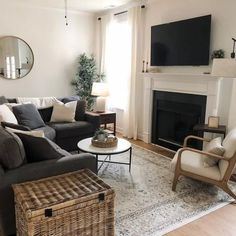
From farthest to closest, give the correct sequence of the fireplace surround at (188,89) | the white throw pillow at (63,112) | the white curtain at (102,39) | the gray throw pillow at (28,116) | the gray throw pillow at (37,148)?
the white curtain at (102,39)
the white throw pillow at (63,112)
the gray throw pillow at (28,116)
the fireplace surround at (188,89)
the gray throw pillow at (37,148)

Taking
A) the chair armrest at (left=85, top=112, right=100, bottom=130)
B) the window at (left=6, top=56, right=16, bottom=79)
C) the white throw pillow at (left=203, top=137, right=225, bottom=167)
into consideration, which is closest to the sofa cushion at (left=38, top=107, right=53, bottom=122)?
the chair armrest at (left=85, top=112, right=100, bottom=130)

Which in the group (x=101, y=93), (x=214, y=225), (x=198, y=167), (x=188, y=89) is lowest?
(x=214, y=225)

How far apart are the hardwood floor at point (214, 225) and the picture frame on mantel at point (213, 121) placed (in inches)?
44.9

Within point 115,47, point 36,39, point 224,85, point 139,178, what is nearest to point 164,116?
point 224,85

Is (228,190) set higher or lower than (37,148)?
lower

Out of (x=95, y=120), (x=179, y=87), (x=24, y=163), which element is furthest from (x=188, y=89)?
(x=24, y=163)

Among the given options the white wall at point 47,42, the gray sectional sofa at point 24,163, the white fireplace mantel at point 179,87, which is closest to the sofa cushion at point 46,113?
the white wall at point 47,42

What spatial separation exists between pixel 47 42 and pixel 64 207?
4.52 meters

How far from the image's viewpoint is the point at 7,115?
3.58m

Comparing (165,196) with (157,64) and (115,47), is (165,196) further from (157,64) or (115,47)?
(115,47)

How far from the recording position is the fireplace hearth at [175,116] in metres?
4.03

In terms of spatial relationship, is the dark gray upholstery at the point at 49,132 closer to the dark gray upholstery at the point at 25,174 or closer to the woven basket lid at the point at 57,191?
the dark gray upholstery at the point at 25,174

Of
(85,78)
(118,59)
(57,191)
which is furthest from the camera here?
(85,78)

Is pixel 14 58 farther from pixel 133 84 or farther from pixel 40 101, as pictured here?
pixel 133 84
